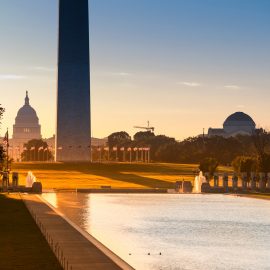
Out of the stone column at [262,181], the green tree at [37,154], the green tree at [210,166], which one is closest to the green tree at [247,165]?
the stone column at [262,181]

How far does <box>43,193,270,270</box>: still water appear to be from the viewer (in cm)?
2053

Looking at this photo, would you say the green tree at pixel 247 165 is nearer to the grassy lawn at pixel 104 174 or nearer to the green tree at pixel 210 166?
the green tree at pixel 210 166

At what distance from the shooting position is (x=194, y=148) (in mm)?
154125

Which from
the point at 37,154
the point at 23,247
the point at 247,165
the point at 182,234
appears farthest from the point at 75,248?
the point at 37,154

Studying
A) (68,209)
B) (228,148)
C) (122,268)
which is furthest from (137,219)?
(228,148)

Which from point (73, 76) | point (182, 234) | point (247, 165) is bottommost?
point (182, 234)

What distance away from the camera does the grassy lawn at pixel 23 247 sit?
61.4ft

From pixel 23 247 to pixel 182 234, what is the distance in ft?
23.6

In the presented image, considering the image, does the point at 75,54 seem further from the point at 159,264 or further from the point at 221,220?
the point at 159,264

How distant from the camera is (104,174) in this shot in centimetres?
10069

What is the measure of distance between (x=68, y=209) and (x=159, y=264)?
21635 mm

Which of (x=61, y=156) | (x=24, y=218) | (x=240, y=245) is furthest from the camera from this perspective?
(x=61, y=156)

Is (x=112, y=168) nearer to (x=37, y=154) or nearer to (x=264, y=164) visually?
(x=264, y=164)

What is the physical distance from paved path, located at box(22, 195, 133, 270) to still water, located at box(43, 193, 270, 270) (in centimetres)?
70
